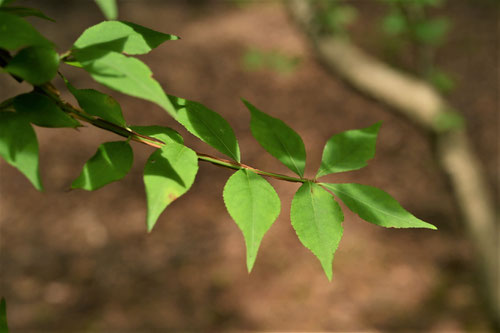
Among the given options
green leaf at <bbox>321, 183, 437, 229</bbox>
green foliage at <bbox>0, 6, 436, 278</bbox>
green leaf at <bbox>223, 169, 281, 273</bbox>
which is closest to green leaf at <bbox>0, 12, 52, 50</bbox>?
green foliage at <bbox>0, 6, 436, 278</bbox>

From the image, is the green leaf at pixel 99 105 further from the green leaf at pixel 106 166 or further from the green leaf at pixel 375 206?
the green leaf at pixel 375 206

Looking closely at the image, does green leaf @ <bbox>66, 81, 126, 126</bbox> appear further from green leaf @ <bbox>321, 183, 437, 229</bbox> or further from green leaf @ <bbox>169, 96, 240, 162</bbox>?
green leaf @ <bbox>321, 183, 437, 229</bbox>

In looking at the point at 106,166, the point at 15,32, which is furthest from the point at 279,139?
the point at 15,32

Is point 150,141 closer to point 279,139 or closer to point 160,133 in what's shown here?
point 160,133

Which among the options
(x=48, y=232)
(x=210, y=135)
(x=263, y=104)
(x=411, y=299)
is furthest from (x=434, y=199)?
(x=210, y=135)

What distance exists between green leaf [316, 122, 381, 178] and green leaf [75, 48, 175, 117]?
0.32 metres

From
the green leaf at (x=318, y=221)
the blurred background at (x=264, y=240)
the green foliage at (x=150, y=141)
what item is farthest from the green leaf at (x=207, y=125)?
the blurred background at (x=264, y=240)

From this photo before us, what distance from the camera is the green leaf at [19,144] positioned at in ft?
1.82

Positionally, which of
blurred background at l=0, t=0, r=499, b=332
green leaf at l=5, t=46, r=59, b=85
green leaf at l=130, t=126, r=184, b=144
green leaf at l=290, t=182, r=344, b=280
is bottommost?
blurred background at l=0, t=0, r=499, b=332

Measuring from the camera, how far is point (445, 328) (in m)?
3.38

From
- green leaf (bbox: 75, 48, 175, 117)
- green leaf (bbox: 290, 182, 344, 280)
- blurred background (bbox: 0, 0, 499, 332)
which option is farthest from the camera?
blurred background (bbox: 0, 0, 499, 332)

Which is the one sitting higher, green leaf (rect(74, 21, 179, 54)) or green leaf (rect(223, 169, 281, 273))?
green leaf (rect(74, 21, 179, 54))

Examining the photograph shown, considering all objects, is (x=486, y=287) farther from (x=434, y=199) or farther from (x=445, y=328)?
(x=434, y=199)

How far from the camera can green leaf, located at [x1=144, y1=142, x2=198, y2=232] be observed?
57 centimetres
